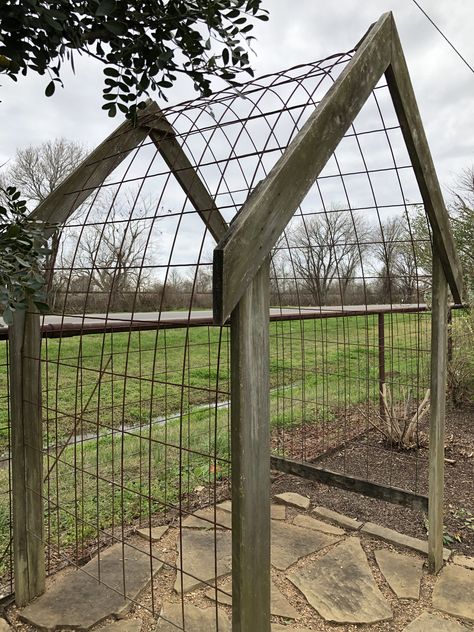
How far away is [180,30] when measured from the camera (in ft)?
3.60

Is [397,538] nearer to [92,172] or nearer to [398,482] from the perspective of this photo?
[398,482]

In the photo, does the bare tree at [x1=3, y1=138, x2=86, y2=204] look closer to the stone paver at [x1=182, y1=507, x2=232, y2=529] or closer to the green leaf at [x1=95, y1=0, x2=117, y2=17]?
the stone paver at [x1=182, y1=507, x2=232, y2=529]

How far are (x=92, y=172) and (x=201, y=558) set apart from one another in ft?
5.93

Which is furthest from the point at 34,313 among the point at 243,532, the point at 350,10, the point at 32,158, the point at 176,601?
the point at 32,158

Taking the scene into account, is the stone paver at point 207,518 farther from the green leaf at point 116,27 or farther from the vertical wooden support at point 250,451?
the green leaf at point 116,27

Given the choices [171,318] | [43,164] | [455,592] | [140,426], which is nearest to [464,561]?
[455,592]

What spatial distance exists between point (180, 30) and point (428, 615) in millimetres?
2126

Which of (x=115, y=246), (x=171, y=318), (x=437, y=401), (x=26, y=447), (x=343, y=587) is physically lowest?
(x=343, y=587)

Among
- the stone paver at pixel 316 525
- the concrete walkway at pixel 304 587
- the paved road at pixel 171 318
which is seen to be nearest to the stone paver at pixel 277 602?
the concrete walkway at pixel 304 587

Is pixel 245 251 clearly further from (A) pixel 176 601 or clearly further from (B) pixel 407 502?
(B) pixel 407 502

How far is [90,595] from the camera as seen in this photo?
1865 millimetres

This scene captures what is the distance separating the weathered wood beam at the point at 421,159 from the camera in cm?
168

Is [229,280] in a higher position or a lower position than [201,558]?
higher

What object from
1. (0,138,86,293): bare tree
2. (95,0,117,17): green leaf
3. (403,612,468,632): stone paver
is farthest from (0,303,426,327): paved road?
(0,138,86,293): bare tree
